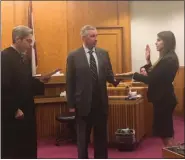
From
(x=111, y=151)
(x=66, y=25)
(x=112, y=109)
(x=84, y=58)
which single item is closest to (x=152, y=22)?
(x=66, y=25)

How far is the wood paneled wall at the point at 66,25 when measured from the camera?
4719 millimetres

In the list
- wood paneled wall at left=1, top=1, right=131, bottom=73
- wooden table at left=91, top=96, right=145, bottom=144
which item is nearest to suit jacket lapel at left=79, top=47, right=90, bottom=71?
wooden table at left=91, top=96, right=145, bottom=144

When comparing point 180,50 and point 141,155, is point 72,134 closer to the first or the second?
point 141,155

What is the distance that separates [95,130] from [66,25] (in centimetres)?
242

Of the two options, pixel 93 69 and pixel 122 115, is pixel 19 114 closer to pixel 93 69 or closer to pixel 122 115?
pixel 93 69

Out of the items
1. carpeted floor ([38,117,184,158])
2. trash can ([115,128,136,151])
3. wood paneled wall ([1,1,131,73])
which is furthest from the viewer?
wood paneled wall ([1,1,131,73])

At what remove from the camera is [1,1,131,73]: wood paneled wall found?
4719 millimetres

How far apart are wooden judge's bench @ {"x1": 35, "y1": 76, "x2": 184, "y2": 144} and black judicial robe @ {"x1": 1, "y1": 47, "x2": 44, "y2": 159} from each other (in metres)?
1.09

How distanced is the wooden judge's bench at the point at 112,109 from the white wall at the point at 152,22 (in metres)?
0.71

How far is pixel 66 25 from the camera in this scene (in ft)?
16.9

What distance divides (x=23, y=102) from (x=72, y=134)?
1.87m

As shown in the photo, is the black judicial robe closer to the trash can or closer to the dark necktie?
the dark necktie

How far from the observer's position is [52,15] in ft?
16.4

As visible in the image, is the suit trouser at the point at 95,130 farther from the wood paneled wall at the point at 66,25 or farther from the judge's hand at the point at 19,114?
the wood paneled wall at the point at 66,25
